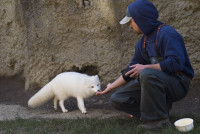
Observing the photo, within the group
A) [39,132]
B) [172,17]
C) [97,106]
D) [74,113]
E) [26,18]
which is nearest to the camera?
[39,132]

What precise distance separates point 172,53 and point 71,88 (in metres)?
1.99

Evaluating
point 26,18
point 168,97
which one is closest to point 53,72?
point 26,18

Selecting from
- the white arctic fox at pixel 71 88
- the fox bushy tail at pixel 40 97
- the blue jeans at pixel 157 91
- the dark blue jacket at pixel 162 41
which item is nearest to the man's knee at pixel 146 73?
the blue jeans at pixel 157 91

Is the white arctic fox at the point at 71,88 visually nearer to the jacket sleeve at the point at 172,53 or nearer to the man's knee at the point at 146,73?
the man's knee at the point at 146,73

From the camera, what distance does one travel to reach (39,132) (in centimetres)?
345

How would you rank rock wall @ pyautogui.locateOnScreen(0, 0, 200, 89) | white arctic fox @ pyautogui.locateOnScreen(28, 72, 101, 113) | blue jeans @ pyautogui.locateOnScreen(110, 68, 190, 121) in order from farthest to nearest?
rock wall @ pyautogui.locateOnScreen(0, 0, 200, 89)
white arctic fox @ pyautogui.locateOnScreen(28, 72, 101, 113)
blue jeans @ pyautogui.locateOnScreen(110, 68, 190, 121)

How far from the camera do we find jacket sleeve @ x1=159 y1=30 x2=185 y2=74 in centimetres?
295

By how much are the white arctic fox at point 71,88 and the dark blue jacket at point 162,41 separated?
3.70ft

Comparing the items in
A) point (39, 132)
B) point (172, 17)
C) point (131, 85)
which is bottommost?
point (39, 132)

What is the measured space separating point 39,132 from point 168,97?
144cm

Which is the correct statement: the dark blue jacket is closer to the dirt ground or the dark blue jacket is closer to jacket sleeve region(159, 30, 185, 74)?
jacket sleeve region(159, 30, 185, 74)

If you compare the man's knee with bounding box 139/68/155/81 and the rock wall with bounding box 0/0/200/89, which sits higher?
the rock wall with bounding box 0/0/200/89

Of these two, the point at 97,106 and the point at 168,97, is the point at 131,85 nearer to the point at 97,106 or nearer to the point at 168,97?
the point at 168,97

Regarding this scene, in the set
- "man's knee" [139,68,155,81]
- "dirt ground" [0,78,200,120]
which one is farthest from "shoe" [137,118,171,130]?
"dirt ground" [0,78,200,120]
